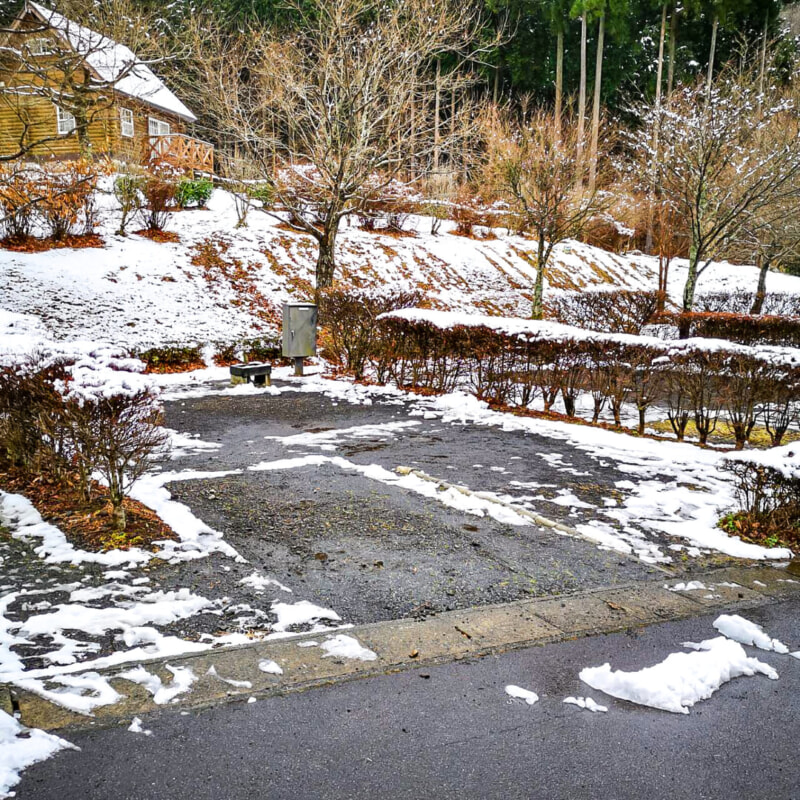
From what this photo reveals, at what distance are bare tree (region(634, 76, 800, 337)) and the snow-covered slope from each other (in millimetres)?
6434

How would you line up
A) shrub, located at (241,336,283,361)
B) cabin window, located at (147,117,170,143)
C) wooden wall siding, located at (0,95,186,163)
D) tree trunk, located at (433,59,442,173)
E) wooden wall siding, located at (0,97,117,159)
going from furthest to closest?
cabin window, located at (147,117,170,143) < wooden wall siding, located at (0,97,117,159) < wooden wall siding, located at (0,95,186,163) < tree trunk, located at (433,59,442,173) < shrub, located at (241,336,283,361)

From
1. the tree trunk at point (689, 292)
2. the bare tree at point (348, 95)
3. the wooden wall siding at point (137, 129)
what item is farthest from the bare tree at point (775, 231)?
the wooden wall siding at point (137, 129)

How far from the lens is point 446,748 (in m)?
2.44

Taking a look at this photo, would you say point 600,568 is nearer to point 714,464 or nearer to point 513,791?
point 513,791

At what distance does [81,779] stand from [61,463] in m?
3.03

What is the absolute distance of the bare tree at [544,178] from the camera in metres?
17.4

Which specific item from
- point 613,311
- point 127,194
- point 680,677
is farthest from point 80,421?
point 613,311

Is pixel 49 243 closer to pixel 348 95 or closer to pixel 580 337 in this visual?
pixel 348 95

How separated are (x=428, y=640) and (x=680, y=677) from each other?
114 centimetres

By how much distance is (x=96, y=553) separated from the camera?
4082mm

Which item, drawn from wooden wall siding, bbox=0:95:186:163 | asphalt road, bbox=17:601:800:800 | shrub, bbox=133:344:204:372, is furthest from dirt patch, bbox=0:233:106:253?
asphalt road, bbox=17:601:800:800

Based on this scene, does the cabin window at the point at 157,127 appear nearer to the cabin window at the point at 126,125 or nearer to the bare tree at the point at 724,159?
the cabin window at the point at 126,125

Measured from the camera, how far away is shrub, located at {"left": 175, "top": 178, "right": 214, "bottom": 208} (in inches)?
811

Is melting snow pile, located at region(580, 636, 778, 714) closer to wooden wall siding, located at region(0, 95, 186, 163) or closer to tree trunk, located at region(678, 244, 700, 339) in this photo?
tree trunk, located at region(678, 244, 700, 339)
